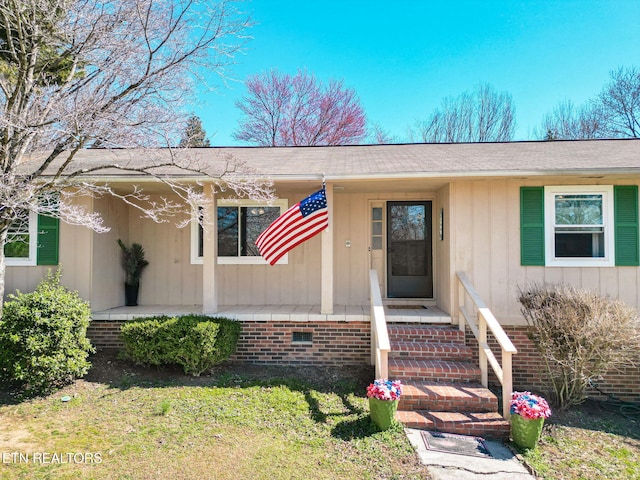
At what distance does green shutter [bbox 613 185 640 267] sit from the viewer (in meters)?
5.75

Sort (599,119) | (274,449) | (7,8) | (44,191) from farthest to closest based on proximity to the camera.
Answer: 1. (599,119)
2. (44,191)
3. (7,8)
4. (274,449)

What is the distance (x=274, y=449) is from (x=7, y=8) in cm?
604

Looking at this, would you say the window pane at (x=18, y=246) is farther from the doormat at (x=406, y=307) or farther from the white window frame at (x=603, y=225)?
the white window frame at (x=603, y=225)

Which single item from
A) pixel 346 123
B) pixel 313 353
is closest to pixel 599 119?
pixel 346 123

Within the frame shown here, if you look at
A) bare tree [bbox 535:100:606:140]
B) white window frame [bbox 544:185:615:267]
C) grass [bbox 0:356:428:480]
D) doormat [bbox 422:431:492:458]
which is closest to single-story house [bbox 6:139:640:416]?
white window frame [bbox 544:185:615:267]

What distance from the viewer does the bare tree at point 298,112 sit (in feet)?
67.3

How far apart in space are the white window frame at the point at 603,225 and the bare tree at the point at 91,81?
15.3ft

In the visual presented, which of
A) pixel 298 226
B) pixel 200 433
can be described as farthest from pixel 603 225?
pixel 200 433

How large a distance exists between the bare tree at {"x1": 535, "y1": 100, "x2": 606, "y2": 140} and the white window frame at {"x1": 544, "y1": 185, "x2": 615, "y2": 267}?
16.7 metres

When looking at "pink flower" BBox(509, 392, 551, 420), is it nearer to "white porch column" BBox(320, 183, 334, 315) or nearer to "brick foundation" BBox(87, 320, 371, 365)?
"brick foundation" BBox(87, 320, 371, 365)

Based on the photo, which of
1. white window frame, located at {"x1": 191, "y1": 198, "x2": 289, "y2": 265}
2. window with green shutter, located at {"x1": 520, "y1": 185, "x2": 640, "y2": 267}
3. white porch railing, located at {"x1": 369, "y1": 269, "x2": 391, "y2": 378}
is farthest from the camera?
white window frame, located at {"x1": 191, "y1": 198, "x2": 289, "y2": 265}

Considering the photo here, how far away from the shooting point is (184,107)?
6.45 m

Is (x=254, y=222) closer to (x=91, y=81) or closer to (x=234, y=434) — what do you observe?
(x=91, y=81)

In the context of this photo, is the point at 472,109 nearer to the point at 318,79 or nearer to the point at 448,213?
the point at 318,79
